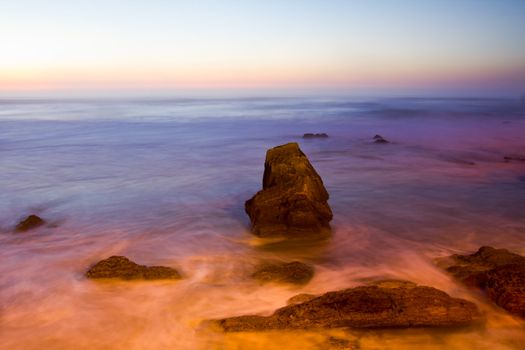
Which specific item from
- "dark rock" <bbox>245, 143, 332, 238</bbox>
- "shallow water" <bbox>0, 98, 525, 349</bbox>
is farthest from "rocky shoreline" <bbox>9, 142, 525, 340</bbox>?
"shallow water" <bbox>0, 98, 525, 349</bbox>

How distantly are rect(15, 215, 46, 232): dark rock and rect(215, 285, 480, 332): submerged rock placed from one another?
5.37 metres

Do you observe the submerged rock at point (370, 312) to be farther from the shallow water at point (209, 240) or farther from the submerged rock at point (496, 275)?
the submerged rock at point (496, 275)

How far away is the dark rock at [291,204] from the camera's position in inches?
297

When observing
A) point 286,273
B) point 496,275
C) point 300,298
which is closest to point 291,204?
point 286,273

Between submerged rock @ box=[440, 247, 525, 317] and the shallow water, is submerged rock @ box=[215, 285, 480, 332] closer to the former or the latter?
the shallow water

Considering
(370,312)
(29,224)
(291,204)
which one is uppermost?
(291,204)

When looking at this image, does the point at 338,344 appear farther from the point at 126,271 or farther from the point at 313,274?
the point at 126,271

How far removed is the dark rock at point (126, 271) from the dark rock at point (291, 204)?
6.67 feet

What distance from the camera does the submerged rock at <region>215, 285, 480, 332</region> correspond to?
4.65m

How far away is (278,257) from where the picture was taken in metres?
6.93

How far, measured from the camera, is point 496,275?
17.9 feet

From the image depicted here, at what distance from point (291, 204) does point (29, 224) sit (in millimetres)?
5187

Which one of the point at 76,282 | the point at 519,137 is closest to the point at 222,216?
the point at 76,282

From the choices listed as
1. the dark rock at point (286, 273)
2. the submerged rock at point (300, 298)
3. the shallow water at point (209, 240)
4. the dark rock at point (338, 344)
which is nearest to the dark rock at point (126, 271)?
the shallow water at point (209, 240)
